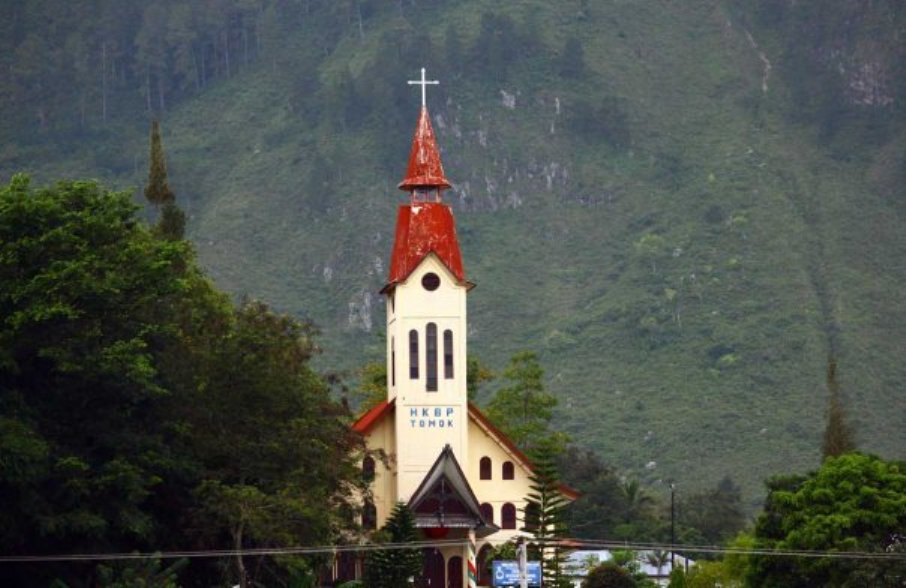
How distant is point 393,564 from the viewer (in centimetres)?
7931

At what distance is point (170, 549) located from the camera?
70438mm

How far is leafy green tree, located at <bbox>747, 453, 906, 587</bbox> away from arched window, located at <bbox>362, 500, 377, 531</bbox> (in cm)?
1591

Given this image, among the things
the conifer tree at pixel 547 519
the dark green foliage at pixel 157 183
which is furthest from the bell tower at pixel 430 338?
the dark green foliage at pixel 157 183

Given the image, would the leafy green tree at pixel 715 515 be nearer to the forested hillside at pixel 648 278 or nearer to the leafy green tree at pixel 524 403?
the forested hillside at pixel 648 278

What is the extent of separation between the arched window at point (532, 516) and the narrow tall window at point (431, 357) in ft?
26.7

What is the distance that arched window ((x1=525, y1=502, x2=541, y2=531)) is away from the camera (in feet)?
278

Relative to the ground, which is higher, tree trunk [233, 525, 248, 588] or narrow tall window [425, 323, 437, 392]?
narrow tall window [425, 323, 437, 392]

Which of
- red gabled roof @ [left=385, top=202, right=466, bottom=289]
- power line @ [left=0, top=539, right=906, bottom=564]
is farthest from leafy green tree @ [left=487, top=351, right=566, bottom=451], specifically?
power line @ [left=0, top=539, right=906, bottom=564]

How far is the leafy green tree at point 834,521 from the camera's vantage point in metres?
75.9

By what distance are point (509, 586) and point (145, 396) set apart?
1749cm

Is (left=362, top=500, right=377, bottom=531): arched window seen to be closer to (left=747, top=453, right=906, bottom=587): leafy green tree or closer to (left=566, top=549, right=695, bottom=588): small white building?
(left=566, top=549, right=695, bottom=588): small white building

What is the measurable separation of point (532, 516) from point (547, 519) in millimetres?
1072

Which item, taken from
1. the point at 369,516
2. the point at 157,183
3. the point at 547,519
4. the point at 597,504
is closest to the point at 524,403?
the point at 597,504

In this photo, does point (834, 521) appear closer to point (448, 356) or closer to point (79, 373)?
point (448, 356)
